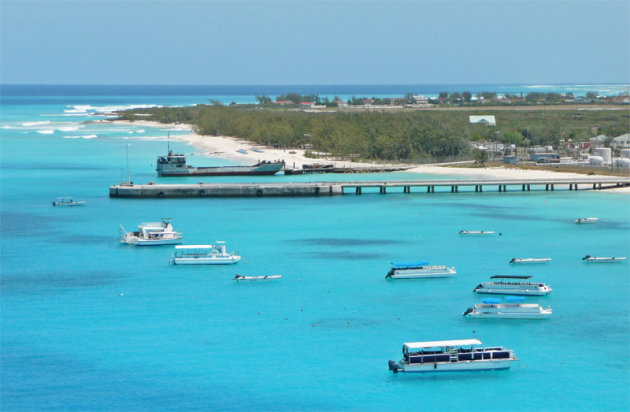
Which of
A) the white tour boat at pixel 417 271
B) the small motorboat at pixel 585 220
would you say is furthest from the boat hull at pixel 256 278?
the small motorboat at pixel 585 220

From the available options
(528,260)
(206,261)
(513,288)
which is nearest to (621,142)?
(528,260)

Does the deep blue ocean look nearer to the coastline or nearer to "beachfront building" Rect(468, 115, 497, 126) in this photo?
the coastline

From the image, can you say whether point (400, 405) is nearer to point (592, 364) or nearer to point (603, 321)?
point (592, 364)

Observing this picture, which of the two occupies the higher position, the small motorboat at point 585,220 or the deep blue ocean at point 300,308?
the small motorboat at point 585,220

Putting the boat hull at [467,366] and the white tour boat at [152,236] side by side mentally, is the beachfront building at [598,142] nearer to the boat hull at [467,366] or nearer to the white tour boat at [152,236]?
the white tour boat at [152,236]

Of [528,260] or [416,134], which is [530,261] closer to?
[528,260]

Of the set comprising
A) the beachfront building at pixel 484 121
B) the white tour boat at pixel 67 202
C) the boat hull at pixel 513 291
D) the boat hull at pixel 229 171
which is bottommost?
the boat hull at pixel 513 291

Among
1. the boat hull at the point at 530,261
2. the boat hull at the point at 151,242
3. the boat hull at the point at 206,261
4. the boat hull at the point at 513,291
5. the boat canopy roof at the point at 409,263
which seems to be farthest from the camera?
the boat hull at the point at 151,242
